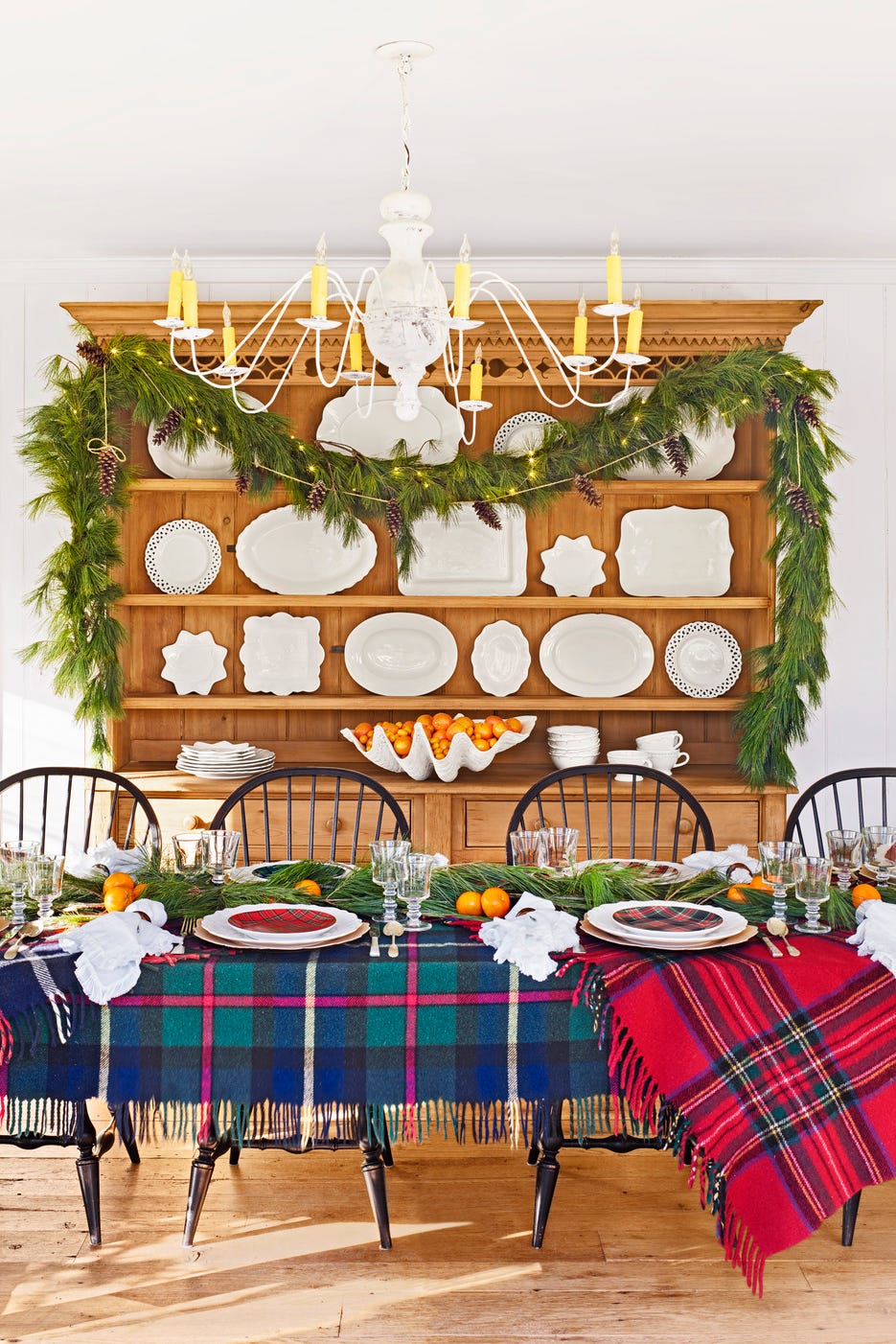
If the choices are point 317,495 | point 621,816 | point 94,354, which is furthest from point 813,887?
point 94,354

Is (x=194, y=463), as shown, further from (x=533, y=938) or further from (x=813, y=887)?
(x=813, y=887)

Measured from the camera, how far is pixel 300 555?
155 inches

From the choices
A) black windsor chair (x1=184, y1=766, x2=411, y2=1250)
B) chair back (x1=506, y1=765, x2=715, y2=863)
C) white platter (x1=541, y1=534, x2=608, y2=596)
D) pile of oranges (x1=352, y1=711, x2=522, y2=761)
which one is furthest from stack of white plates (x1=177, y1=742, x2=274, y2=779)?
white platter (x1=541, y1=534, x2=608, y2=596)

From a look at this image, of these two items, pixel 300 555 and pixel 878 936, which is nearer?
pixel 878 936

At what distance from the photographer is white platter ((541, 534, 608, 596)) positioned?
3.96m

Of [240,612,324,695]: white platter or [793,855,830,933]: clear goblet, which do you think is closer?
[793,855,830,933]: clear goblet

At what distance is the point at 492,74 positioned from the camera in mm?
2615

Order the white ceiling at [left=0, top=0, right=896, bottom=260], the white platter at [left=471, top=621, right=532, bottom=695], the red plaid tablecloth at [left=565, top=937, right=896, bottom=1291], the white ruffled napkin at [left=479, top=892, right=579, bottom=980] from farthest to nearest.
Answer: the white platter at [left=471, top=621, right=532, bottom=695], the white ceiling at [left=0, top=0, right=896, bottom=260], the white ruffled napkin at [left=479, top=892, right=579, bottom=980], the red plaid tablecloth at [left=565, top=937, right=896, bottom=1291]

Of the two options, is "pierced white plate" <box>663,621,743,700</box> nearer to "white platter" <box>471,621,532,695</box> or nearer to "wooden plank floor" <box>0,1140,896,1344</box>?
"white platter" <box>471,621,532,695</box>

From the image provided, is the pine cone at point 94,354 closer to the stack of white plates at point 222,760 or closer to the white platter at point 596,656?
the stack of white plates at point 222,760

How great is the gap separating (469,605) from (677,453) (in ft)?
2.85

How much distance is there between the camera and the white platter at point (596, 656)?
3930 millimetres

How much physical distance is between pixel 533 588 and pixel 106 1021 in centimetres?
248

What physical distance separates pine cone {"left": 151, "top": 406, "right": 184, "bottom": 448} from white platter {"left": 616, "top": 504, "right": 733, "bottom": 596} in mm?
1600
